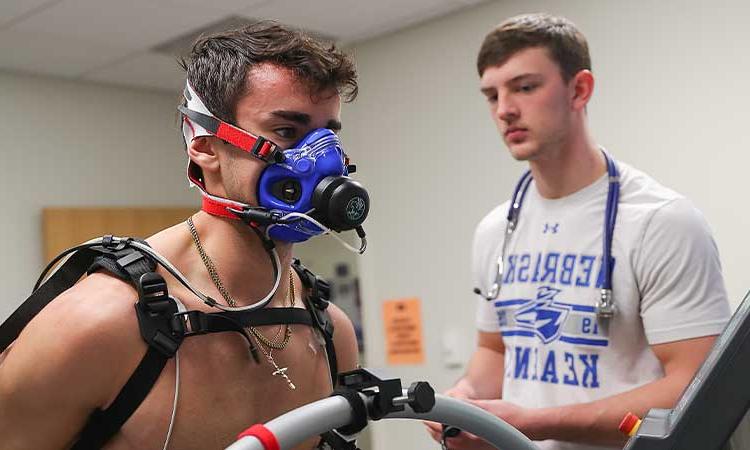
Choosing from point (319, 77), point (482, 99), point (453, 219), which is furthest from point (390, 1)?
point (319, 77)

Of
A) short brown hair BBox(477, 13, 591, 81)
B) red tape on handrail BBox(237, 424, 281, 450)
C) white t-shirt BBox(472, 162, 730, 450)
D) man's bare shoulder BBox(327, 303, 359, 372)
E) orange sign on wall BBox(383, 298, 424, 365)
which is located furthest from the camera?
orange sign on wall BBox(383, 298, 424, 365)

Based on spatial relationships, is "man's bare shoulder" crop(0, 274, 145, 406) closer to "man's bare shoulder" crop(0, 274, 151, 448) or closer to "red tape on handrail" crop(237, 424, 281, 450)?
"man's bare shoulder" crop(0, 274, 151, 448)

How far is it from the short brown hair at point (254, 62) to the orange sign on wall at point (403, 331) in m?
2.49

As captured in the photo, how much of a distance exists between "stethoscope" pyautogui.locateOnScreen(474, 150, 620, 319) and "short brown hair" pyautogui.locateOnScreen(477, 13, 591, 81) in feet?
0.77

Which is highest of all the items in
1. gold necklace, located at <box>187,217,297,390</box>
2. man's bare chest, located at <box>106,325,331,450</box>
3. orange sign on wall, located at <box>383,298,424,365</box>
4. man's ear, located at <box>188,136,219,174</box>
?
man's ear, located at <box>188,136,219,174</box>

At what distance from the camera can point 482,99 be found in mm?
3543

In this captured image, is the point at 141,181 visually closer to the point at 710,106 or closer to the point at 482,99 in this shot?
the point at 482,99

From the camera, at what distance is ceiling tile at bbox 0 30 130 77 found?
3.59m

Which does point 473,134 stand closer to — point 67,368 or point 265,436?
point 67,368

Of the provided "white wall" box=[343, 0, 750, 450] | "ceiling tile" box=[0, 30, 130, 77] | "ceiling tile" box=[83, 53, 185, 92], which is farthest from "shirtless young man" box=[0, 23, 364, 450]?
"ceiling tile" box=[83, 53, 185, 92]

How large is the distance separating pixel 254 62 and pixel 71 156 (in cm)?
325

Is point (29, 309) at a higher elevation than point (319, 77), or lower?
lower

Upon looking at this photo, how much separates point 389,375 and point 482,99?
274 centimetres

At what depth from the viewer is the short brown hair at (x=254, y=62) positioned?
127cm
